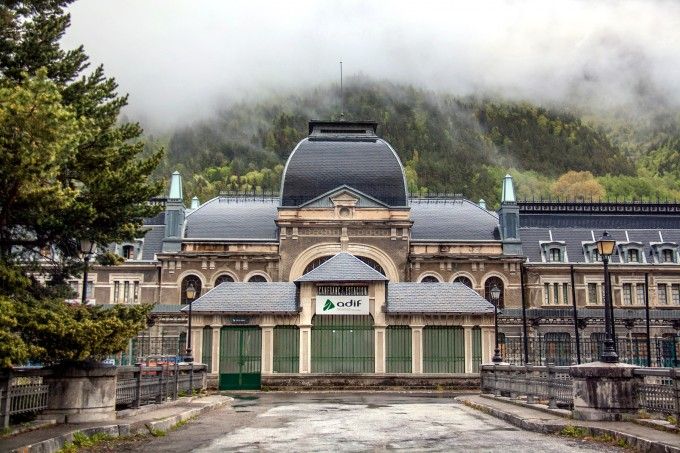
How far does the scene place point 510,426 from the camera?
1770cm

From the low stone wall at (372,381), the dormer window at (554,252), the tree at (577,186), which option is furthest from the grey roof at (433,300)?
the tree at (577,186)

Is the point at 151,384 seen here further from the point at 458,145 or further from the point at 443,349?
the point at 458,145

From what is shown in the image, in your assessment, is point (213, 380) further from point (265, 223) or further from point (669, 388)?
point (669, 388)

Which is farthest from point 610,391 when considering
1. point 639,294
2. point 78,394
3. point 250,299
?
point 639,294

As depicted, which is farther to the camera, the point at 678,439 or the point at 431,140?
the point at 431,140

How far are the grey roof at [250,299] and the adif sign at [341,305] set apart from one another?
1250 millimetres

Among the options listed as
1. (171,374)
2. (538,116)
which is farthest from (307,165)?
(538,116)

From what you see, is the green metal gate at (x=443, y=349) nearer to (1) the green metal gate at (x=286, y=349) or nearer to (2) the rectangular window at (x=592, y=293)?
(1) the green metal gate at (x=286, y=349)

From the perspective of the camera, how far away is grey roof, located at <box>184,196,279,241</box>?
5466cm

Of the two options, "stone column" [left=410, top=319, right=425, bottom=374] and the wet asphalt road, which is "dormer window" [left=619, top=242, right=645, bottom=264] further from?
the wet asphalt road

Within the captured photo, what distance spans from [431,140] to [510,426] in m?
145

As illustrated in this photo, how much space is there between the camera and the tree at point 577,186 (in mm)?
130250

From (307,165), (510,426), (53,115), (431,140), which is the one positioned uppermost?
(431,140)

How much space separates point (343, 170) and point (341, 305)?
17.8 m
